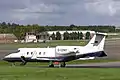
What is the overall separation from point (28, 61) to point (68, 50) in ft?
16.8

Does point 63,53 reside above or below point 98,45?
below

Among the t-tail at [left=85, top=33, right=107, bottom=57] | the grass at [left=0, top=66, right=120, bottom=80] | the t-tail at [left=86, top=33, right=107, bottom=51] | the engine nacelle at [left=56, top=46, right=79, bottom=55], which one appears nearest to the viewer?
the grass at [left=0, top=66, right=120, bottom=80]

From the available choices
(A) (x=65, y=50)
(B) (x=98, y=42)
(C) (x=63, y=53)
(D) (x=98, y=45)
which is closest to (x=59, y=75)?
(A) (x=65, y=50)

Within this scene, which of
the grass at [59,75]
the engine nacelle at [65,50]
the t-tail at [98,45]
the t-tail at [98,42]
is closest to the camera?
the grass at [59,75]

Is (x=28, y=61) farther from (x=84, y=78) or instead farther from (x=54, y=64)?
(x=84, y=78)

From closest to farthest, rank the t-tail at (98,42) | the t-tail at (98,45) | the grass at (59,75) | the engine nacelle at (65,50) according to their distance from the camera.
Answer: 1. the grass at (59,75)
2. the t-tail at (98,45)
3. the engine nacelle at (65,50)
4. the t-tail at (98,42)

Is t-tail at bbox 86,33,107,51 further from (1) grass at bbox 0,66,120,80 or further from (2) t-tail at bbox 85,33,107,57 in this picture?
(1) grass at bbox 0,66,120,80

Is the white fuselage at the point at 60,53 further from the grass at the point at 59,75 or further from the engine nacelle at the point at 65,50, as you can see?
the grass at the point at 59,75

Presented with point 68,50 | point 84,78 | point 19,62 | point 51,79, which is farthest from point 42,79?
point 19,62

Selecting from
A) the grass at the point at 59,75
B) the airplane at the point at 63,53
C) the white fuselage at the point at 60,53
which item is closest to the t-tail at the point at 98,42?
the airplane at the point at 63,53

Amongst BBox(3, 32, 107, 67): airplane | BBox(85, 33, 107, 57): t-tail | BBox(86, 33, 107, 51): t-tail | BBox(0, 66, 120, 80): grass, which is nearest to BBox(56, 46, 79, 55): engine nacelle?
BBox(3, 32, 107, 67): airplane

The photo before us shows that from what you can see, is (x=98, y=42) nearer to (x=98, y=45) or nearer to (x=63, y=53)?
(x=98, y=45)

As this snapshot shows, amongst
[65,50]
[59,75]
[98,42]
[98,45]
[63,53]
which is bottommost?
[59,75]

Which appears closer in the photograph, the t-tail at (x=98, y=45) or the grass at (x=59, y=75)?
the grass at (x=59, y=75)
